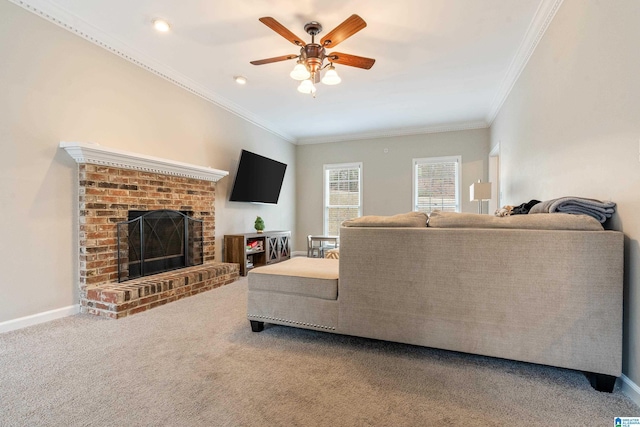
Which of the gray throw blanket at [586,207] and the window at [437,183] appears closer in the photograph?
the gray throw blanket at [586,207]

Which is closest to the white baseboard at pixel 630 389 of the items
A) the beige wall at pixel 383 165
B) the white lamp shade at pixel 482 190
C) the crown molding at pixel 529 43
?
the crown molding at pixel 529 43

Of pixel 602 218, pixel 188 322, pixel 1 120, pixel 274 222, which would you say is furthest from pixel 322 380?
pixel 274 222

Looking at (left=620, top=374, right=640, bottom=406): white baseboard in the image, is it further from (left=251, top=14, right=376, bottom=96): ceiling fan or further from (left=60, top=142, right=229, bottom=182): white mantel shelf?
(left=60, top=142, right=229, bottom=182): white mantel shelf

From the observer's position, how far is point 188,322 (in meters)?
2.61

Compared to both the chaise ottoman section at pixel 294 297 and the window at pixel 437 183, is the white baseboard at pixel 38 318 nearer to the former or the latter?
the chaise ottoman section at pixel 294 297

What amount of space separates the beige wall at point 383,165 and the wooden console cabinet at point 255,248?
1338 millimetres

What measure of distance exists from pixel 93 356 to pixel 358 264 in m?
1.84

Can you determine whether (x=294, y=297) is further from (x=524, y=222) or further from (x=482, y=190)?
(x=482, y=190)

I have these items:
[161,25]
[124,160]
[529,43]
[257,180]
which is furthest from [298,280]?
[257,180]

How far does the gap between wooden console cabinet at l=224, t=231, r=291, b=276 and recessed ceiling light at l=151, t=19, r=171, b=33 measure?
9.14 feet

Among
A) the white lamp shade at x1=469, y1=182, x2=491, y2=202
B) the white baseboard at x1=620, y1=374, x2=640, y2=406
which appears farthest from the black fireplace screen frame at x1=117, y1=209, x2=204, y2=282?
the white baseboard at x1=620, y1=374, x2=640, y2=406

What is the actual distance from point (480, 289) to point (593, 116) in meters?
1.31

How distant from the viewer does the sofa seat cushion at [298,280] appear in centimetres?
215

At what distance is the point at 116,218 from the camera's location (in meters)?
3.08
